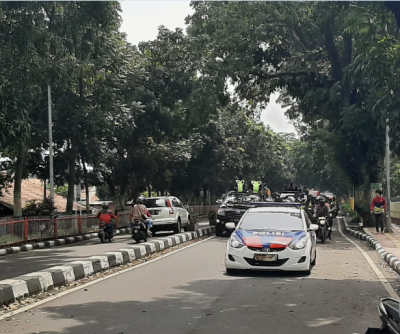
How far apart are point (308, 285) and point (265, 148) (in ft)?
183

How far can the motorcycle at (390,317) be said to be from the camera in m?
4.42

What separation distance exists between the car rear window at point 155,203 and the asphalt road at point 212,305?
39.1ft

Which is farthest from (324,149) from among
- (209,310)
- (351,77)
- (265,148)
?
(209,310)

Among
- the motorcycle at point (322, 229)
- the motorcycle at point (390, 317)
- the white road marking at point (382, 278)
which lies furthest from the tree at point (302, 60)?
the motorcycle at point (390, 317)

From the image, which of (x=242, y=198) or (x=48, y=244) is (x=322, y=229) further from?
(x=48, y=244)

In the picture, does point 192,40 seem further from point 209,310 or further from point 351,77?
point 209,310

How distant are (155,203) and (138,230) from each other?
15.1ft

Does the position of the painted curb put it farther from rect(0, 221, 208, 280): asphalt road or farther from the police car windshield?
the police car windshield

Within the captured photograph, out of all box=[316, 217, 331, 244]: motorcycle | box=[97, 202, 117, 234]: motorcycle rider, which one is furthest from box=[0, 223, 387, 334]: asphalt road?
box=[97, 202, 117, 234]: motorcycle rider

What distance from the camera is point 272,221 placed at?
1288cm

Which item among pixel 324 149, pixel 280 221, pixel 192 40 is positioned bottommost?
pixel 280 221

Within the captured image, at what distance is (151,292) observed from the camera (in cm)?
992

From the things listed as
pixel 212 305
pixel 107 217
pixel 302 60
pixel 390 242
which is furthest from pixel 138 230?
pixel 302 60

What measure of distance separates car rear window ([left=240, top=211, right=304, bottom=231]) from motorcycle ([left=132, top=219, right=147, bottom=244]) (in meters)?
8.09
